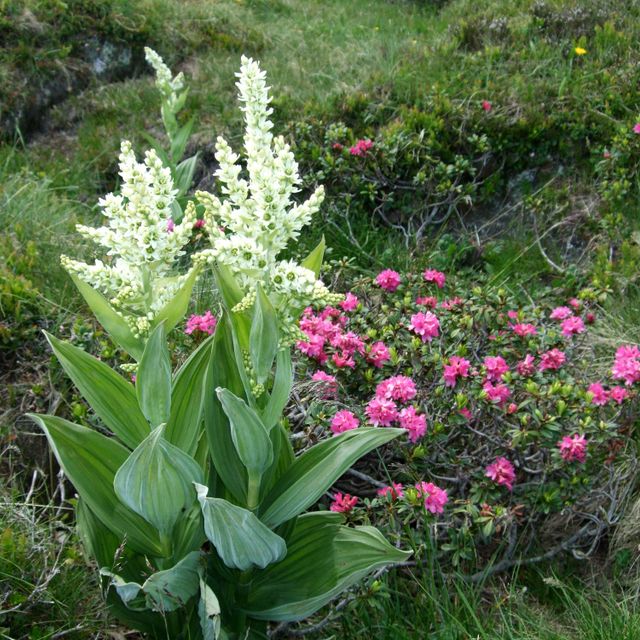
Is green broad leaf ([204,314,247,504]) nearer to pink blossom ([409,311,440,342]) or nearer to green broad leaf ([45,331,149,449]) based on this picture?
green broad leaf ([45,331,149,449])

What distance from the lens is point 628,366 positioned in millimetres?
3287

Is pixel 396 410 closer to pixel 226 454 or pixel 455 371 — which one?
pixel 455 371

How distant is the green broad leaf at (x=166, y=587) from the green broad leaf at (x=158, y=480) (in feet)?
0.41

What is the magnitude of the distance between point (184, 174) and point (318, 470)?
366 centimetres

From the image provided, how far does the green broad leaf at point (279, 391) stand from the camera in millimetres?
2244

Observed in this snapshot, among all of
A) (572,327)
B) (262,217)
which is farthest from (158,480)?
(572,327)

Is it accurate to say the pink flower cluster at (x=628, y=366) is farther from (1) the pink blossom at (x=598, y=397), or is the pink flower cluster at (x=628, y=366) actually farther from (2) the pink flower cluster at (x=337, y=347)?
(2) the pink flower cluster at (x=337, y=347)

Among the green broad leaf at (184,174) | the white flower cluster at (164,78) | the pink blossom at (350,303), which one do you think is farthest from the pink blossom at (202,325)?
the white flower cluster at (164,78)

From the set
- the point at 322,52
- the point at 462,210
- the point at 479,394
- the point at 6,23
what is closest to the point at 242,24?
the point at 322,52

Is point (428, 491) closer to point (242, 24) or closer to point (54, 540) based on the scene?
point (54, 540)

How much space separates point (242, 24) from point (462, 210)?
3947 millimetres

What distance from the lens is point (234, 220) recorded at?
2068 mm

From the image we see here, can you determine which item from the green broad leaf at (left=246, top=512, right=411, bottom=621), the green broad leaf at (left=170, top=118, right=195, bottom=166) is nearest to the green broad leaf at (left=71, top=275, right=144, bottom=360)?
the green broad leaf at (left=246, top=512, right=411, bottom=621)

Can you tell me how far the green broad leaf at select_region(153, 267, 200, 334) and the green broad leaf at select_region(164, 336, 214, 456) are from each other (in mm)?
219
